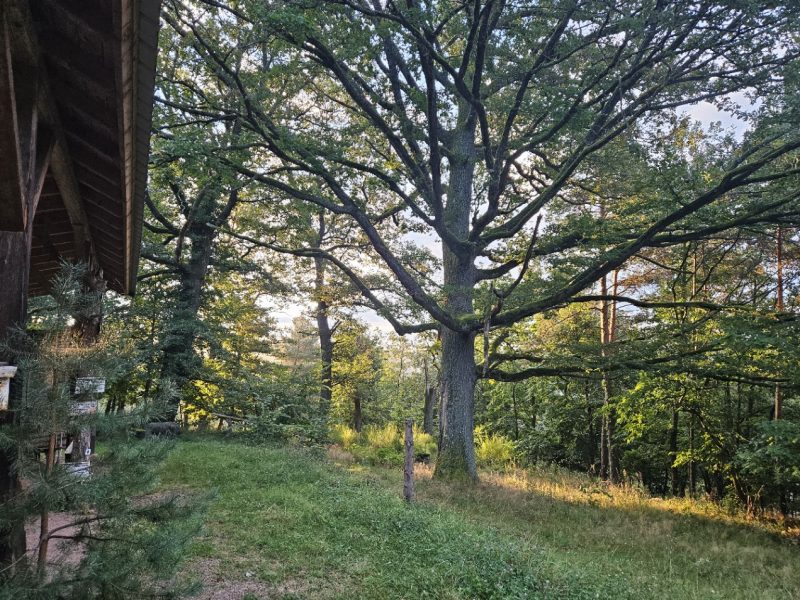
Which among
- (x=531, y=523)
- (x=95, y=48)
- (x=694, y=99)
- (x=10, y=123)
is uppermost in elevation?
(x=694, y=99)

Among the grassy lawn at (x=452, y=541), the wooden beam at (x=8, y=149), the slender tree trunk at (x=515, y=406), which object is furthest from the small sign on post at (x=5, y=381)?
the slender tree trunk at (x=515, y=406)

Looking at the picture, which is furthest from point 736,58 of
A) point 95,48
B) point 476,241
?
point 95,48

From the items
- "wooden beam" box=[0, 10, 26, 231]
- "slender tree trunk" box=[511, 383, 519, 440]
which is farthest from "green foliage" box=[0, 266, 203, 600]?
"slender tree trunk" box=[511, 383, 519, 440]

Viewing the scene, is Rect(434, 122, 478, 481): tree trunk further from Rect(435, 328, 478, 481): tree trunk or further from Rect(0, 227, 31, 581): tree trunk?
Rect(0, 227, 31, 581): tree trunk

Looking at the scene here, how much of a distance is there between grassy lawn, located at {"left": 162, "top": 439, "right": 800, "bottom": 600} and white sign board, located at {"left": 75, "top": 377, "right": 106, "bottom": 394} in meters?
1.13

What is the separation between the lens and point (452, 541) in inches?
218

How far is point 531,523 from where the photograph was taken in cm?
781

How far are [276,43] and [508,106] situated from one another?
429 centimetres

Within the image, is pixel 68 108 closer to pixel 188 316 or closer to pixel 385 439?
pixel 188 316

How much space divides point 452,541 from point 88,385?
4.50 metres

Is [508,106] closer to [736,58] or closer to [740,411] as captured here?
[736,58]

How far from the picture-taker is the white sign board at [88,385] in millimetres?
2508

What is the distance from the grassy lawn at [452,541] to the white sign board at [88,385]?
1133 mm

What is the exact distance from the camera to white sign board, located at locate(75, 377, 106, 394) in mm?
2508
